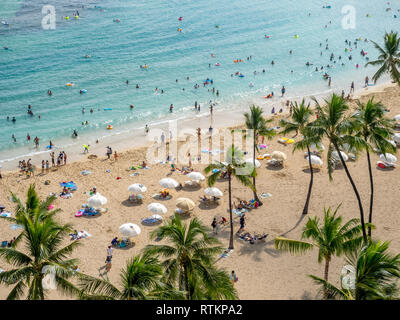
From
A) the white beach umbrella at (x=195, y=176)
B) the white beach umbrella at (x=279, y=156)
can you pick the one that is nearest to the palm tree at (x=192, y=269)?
the white beach umbrella at (x=195, y=176)

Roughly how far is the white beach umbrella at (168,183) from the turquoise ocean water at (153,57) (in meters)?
17.5

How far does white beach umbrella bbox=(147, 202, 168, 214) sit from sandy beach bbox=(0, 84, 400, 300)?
3.48ft

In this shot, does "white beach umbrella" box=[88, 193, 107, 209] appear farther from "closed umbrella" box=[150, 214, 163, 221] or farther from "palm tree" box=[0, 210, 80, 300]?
"palm tree" box=[0, 210, 80, 300]

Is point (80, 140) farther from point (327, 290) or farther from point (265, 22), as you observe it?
point (265, 22)

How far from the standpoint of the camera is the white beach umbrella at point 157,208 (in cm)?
3034

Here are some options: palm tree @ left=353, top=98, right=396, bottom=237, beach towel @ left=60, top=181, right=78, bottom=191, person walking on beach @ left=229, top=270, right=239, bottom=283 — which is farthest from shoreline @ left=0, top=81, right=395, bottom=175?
palm tree @ left=353, top=98, right=396, bottom=237

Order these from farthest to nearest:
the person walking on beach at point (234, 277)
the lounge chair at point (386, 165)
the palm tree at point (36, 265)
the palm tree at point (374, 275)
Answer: the lounge chair at point (386, 165)
the person walking on beach at point (234, 277)
the palm tree at point (36, 265)
the palm tree at point (374, 275)

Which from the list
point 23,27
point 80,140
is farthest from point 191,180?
point 23,27

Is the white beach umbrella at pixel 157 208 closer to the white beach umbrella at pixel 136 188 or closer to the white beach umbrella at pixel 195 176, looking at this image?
the white beach umbrella at pixel 136 188

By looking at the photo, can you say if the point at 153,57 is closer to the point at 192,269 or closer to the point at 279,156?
the point at 279,156

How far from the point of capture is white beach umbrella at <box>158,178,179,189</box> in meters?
34.0

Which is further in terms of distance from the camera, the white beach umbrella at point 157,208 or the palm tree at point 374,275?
the white beach umbrella at point 157,208

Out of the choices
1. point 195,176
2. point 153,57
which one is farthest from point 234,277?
point 153,57

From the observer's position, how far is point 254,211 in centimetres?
3109
